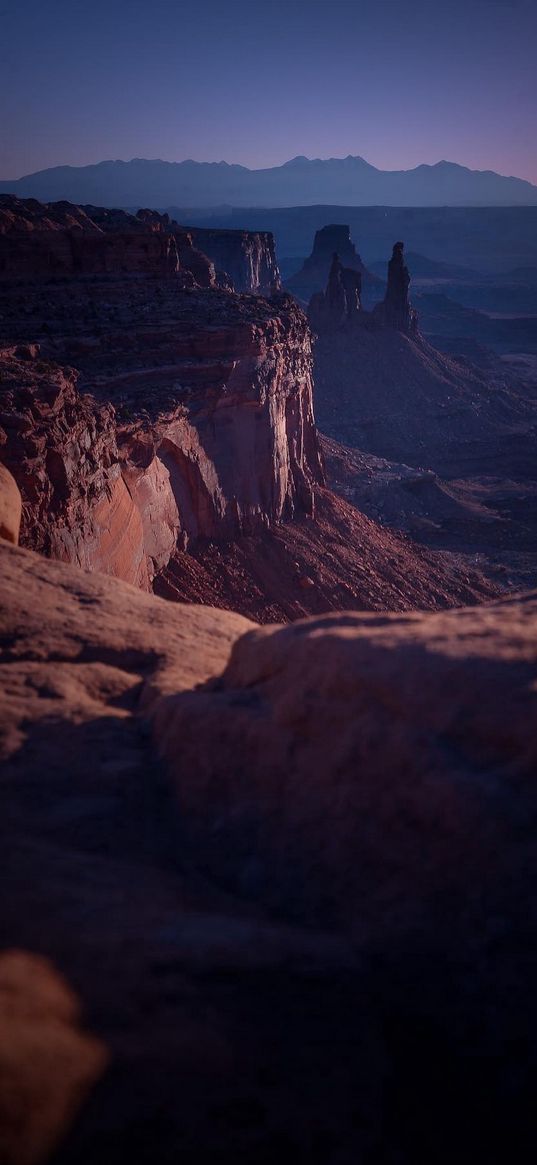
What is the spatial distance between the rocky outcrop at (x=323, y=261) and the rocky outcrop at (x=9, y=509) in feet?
308

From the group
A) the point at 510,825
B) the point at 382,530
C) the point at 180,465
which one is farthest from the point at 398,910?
the point at 382,530

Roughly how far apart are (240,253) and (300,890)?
268 feet

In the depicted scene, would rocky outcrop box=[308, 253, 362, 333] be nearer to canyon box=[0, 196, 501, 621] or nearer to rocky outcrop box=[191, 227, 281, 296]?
rocky outcrop box=[191, 227, 281, 296]

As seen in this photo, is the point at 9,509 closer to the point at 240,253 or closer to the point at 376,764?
the point at 376,764

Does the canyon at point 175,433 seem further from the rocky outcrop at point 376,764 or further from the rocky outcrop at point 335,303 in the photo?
the rocky outcrop at point 335,303

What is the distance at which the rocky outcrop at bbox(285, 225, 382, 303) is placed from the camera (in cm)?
9844

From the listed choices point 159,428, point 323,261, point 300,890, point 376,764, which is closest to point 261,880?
point 300,890

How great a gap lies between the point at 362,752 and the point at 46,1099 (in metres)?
2.18

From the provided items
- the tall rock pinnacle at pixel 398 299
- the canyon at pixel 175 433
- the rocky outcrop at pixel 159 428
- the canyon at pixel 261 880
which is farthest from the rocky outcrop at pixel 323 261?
the canyon at pixel 261 880

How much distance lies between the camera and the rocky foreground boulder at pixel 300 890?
2793 mm

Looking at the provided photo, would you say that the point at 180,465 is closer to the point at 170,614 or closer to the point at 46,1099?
the point at 170,614

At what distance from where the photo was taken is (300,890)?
389cm

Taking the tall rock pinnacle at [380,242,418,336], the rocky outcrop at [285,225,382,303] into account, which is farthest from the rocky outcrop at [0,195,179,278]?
the rocky outcrop at [285,225,382,303]

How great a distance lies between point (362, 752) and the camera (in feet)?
13.5
